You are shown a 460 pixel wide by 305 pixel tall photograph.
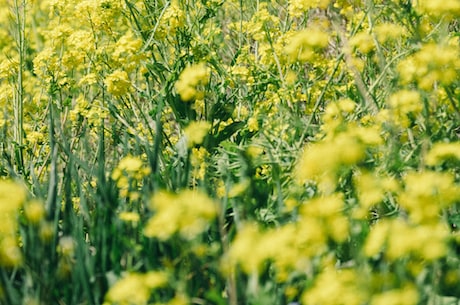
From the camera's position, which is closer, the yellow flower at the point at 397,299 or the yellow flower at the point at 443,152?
the yellow flower at the point at 397,299

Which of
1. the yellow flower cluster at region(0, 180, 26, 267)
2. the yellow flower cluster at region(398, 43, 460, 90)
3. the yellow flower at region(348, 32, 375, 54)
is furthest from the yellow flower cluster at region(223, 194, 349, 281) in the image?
the yellow flower at region(348, 32, 375, 54)

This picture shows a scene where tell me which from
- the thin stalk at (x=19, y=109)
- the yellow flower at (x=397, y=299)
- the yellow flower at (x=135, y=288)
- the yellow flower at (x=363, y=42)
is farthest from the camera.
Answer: the thin stalk at (x=19, y=109)

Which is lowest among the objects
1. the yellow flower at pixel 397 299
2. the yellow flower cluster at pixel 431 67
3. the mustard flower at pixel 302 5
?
the yellow flower at pixel 397 299

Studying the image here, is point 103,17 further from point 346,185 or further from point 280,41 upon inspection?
point 346,185

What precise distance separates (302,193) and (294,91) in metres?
0.84

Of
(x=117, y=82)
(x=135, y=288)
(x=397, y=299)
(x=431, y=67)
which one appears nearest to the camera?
(x=397, y=299)

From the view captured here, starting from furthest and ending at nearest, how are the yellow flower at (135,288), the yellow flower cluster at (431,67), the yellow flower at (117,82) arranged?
the yellow flower at (117,82) → the yellow flower cluster at (431,67) → the yellow flower at (135,288)

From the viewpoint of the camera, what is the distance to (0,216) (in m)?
1.96

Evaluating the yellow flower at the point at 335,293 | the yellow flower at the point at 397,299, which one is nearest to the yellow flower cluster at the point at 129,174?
the yellow flower at the point at 335,293

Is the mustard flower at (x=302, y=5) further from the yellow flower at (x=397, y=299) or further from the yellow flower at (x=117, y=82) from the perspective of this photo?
the yellow flower at (x=397, y=299)

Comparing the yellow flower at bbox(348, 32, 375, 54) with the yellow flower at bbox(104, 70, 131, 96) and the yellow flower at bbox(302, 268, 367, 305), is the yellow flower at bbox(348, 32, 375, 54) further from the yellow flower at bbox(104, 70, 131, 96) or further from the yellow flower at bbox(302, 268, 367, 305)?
the yellow flower at bbox(302, 268, 367, 305)

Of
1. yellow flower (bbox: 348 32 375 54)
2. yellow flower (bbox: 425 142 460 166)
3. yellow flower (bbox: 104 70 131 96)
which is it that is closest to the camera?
yellow flower (bbox: 425 142 460 166)

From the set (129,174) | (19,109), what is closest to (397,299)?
(129,174)

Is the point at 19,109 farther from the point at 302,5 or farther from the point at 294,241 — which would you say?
the point at 294,241
